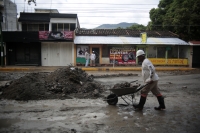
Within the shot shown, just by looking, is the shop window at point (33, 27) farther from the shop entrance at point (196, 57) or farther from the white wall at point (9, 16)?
the shop entrance at point (196, 57)

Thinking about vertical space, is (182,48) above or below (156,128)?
above

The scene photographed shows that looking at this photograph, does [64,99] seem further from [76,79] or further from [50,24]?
[50,24]

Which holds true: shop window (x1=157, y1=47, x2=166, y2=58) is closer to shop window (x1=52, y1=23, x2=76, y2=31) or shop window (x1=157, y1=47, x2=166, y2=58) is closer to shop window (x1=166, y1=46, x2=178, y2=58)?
shop window (x1=166, y1=46, x2=178, y2=58)

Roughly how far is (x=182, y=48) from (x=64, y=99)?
67.1 feet

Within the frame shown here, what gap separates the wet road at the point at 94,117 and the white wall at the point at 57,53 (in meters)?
16.0

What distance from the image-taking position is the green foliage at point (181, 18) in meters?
23.1

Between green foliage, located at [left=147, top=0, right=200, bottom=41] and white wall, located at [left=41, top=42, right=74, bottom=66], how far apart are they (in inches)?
515

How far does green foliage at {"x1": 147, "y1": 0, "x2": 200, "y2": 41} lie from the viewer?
23.1 meters

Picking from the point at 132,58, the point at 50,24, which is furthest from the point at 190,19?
the point at 50,24

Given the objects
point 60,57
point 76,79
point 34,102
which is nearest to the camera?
point 34,102

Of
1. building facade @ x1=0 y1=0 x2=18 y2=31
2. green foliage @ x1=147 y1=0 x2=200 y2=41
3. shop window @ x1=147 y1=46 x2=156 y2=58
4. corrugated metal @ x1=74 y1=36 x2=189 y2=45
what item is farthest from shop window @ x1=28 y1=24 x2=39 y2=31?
green foliage @ x1=147 y1=0 x2=200 y2=41

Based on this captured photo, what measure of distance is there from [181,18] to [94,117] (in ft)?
70.9

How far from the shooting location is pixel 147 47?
23297 mm

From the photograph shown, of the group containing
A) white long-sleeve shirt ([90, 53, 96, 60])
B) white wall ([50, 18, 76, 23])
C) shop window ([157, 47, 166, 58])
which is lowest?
white long-sleeve shirt ([90, 53, 96, 60])
